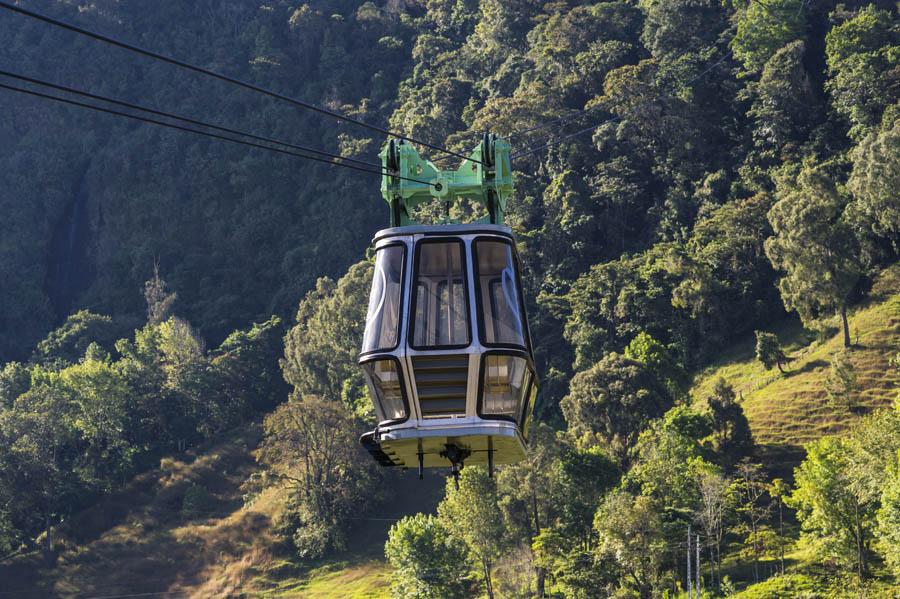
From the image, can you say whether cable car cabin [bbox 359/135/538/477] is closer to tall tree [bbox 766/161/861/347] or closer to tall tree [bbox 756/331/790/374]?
tall tree [bbox 766/161/861/347]

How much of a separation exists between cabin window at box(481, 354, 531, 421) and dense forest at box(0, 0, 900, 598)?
2769 cm

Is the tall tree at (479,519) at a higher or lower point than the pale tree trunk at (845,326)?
lower

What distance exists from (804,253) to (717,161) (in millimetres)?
17500

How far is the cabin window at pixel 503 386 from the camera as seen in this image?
13.4m

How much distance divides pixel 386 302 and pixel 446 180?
247cm

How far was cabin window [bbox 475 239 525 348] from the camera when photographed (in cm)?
1347

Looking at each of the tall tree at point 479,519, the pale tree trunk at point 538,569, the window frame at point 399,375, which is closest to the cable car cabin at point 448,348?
A: the window frame at point 399,375

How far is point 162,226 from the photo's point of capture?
102m

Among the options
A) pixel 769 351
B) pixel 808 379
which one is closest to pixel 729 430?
pixel 808 379

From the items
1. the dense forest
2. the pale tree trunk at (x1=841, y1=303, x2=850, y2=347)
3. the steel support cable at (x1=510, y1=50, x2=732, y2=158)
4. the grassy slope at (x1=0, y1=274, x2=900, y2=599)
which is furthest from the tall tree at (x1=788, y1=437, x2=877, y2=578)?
the steel support cable at (x1=510, y1=50, x2=732, y2=158)

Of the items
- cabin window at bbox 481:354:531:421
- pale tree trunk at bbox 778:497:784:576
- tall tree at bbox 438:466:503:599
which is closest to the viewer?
cabin window at bbox 481:354:531:421

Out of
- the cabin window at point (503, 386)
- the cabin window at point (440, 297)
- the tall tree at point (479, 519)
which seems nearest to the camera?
the cabin window at point (440, 297)

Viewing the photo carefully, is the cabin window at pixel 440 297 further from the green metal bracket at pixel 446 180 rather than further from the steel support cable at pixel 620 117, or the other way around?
the steel support cable at pixel 620 117

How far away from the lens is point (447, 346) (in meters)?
13.2
